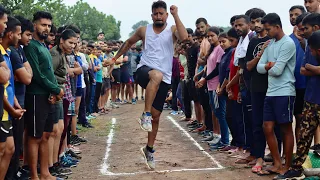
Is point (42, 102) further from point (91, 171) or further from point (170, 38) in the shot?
point (170, 38)

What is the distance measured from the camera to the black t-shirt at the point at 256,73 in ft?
24.0

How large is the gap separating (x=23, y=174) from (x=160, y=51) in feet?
9.31

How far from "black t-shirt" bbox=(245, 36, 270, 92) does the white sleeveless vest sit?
1.27m

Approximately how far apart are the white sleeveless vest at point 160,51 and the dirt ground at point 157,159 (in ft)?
4.87

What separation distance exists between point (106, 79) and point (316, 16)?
1175 cm

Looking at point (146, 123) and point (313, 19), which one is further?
point (146, 123)

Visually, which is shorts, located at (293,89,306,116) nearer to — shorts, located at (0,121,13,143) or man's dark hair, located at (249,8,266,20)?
man's dark hair, located at (249,8,266,20)

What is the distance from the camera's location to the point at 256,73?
7.42 meters

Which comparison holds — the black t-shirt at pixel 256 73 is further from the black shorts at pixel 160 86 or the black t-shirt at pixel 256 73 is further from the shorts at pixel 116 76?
the shorts at pixel 116 76

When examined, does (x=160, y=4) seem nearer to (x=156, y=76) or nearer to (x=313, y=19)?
(x=156, y=76)

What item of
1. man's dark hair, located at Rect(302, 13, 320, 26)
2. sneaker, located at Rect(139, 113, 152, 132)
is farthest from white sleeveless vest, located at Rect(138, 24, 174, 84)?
man's dark hair, located at Rect(302, 13, 320, 26)

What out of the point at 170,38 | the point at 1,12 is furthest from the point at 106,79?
the point at 1,12

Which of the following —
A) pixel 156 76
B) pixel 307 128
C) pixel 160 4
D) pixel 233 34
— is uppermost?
pixel 160 4

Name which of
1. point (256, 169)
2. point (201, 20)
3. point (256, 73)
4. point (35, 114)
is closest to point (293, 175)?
point (256, 169)
